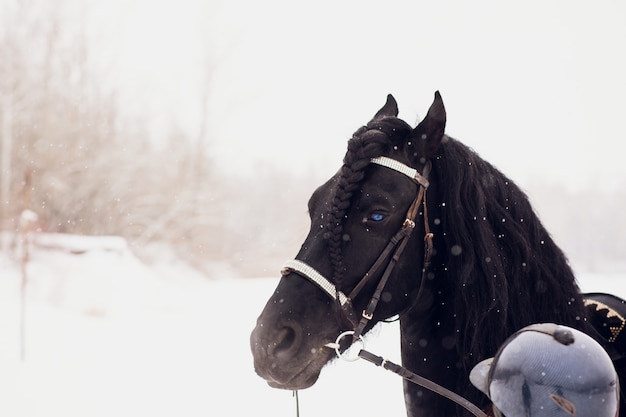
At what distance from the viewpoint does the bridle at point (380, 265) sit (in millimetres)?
2035

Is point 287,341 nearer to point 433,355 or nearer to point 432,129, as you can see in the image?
point 433,355

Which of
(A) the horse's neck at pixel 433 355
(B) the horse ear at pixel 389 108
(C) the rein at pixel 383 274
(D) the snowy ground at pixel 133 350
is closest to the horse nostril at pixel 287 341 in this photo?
(C) the rein at pixel 383 274

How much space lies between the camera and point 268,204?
31.5 m

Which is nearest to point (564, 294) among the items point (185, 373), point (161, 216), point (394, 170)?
point (394, 170)

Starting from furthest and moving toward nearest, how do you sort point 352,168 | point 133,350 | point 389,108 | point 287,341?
point 133,350, point 389,108, point 352,168, point 287,341

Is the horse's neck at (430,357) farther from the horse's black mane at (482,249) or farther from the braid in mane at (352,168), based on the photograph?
the braid in mane at (352,168)

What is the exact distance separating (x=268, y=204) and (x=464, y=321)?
97.1 feet

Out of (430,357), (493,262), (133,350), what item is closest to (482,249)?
(493,262)

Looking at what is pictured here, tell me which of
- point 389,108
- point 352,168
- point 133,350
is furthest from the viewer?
point 133,350

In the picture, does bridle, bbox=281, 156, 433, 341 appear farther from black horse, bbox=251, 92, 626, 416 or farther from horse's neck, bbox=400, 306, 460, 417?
horse's neck, bbox=400, 306, 460, 417

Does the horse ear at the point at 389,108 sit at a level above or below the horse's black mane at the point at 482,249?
above

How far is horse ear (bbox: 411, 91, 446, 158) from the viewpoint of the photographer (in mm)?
2131

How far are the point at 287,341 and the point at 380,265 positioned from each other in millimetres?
421

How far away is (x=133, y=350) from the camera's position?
29.7ft
